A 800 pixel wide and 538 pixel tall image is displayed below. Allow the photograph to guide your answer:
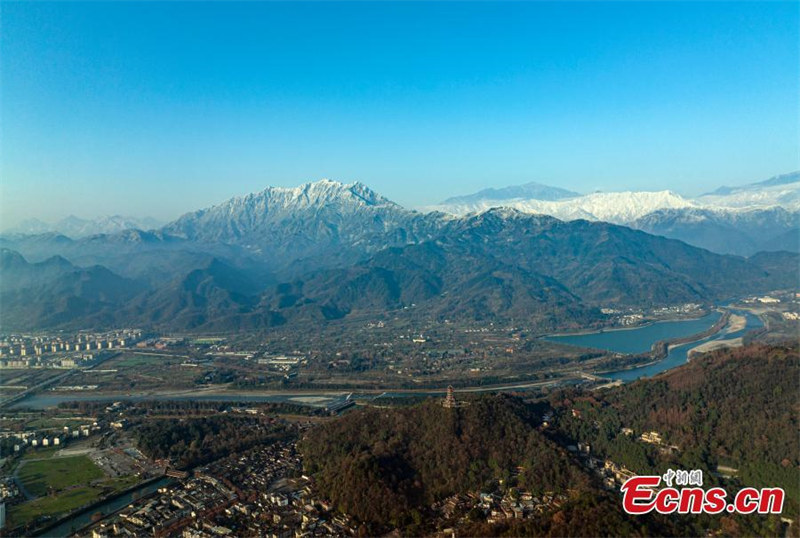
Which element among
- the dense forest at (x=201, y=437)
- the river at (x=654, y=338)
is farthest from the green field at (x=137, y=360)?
the river at (x=654, y=338)

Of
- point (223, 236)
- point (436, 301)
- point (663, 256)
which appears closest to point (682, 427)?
point (436, 301)

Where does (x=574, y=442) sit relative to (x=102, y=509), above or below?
above

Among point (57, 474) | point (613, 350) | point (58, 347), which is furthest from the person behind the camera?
point (58, 347)

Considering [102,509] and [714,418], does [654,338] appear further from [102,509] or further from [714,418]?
[102,509]

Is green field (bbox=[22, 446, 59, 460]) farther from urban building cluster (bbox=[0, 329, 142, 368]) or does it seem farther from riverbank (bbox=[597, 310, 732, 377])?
riverbank (bbox=[597, 310, 732, 377])

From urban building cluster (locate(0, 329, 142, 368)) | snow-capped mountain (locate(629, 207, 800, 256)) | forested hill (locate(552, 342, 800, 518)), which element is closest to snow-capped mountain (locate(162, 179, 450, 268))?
snow-capped mountain (locate(629, 207, 800, 256))

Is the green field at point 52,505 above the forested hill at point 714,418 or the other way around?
the other way around

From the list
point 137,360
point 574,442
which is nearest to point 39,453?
point 574,442

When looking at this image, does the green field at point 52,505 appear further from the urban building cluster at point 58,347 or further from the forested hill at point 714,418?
the urban building cluster at point 58,347
